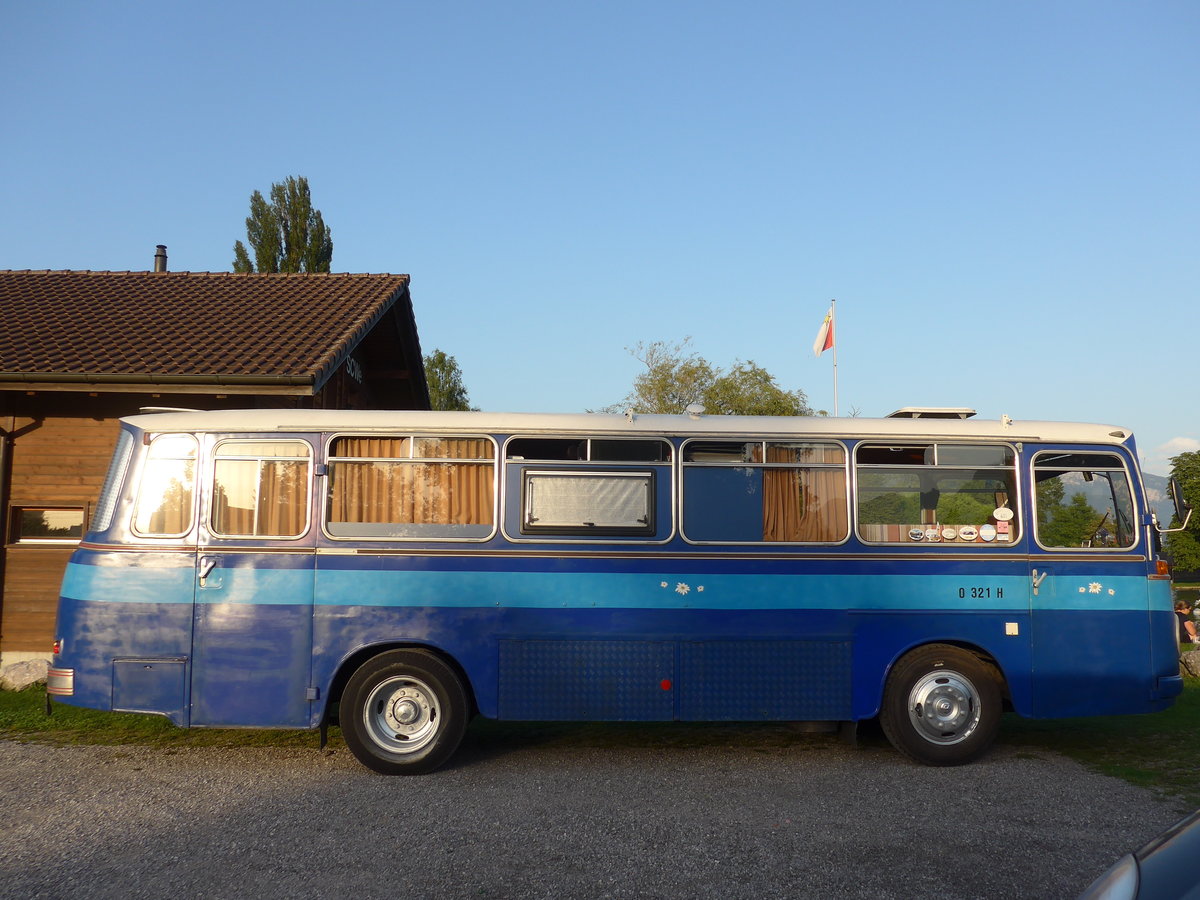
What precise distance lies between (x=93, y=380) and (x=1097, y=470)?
10477 mm

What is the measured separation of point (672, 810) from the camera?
6.21 meters

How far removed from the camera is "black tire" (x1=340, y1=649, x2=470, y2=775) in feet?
23.2

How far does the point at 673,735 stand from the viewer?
8.54m

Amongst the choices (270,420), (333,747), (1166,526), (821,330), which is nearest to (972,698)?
(1166,526)

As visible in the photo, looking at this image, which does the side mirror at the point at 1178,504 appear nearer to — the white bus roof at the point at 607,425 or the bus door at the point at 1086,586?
the bus door at the point at 1086,586

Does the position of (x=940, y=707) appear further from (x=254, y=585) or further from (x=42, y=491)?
(x=42, y=491)

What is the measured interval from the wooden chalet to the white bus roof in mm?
3301

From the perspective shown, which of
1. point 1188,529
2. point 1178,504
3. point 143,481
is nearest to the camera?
point 143,481

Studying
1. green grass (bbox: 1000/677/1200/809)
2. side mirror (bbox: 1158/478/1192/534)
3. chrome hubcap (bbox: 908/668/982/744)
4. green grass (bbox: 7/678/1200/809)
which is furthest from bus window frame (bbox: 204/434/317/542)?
side mirror (bbox: 1158/478/1192/534)

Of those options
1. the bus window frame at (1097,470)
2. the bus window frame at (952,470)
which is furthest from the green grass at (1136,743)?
the bus window frame at (952,470)

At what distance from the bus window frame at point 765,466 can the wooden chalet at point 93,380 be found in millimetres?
5267

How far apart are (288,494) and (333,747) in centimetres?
235

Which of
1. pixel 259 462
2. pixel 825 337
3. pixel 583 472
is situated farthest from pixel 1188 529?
pixel 259 462

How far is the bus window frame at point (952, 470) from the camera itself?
7.41 meters
